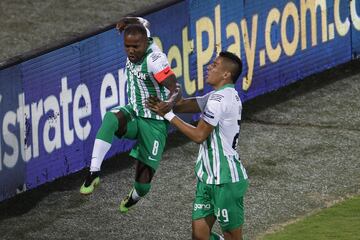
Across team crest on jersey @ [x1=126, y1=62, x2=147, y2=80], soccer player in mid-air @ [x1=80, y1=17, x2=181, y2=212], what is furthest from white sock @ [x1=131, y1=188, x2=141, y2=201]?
team crest on jersey @ [x1=126, y1=62, x2=147, y2=80]

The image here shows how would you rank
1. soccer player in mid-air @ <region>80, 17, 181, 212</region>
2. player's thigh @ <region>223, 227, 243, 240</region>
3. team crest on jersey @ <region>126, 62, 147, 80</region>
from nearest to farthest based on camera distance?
player's thigh @ <region>223, 227, 243, 240</region>, soccer player in mid-air @ <region>80, 17, 181, 212</region>, team crest on jersey @ <region>126, 62, 147, 80</region>

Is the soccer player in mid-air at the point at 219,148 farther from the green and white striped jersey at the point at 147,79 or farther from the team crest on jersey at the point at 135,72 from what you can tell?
the team crest on jersey at the point at 135,72

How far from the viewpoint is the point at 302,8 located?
19859 mm

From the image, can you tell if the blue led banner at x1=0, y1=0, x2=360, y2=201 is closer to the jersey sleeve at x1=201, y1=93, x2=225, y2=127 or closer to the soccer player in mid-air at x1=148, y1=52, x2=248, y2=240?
the soccer player in mid-air at x1=148, y1=52, x2=248, y2=240

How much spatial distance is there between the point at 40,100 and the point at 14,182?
1.07 meters

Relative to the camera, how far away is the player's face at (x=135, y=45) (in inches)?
513

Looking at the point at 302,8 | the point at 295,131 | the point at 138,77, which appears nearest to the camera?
the point at 138,77

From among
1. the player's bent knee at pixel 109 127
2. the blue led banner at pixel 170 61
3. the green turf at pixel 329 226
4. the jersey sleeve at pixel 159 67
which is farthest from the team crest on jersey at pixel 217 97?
the blue led banner at pixel 170 61

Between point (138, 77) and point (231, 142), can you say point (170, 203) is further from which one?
point (231, 142)

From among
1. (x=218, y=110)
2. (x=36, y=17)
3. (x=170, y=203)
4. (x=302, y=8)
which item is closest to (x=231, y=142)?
(x=218, y=110)

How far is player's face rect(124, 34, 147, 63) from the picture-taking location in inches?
513

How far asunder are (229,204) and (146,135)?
2109 mm

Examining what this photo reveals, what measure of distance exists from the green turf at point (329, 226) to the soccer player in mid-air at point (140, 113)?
1673 millimetres

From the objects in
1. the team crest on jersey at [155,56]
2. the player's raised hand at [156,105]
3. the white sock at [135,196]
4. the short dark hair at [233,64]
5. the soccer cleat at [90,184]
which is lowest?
the white sock at [135,196]
